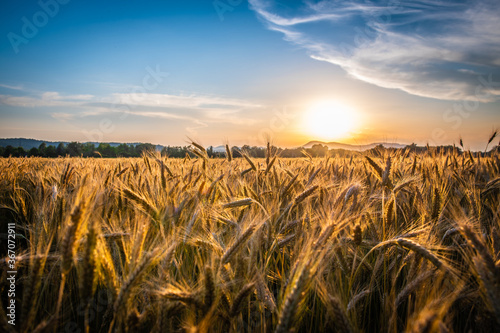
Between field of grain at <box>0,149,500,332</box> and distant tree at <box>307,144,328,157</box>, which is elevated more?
distant tree at <box>307,144,328,157</box>

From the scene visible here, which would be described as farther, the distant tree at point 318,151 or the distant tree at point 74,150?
the distant tree at point 74,150

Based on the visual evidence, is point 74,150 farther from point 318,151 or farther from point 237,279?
point 237,279

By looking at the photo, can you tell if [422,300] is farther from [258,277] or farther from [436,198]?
[436,198]

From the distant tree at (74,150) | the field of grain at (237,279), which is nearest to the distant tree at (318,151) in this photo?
the field of grain at (237,279)

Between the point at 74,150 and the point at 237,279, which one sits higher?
the point at 74,150

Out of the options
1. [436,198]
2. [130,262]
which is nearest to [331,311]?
[130,262]

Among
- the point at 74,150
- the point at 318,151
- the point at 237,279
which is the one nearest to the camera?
the point at 237,279

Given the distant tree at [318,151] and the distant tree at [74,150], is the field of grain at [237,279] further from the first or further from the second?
the distant tree at [74,150]

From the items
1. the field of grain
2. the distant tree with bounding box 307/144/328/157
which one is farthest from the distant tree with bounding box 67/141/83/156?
the field of grain

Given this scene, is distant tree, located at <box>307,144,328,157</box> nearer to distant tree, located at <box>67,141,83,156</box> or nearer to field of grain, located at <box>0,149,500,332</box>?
field of grain, located at <box>0,149,500,332</box>

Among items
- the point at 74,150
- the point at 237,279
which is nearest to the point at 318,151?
the point at 237,279

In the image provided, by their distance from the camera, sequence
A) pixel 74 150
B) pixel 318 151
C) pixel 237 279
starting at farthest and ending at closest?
pixel 74 150, pixel 318 151, pixel 237 279

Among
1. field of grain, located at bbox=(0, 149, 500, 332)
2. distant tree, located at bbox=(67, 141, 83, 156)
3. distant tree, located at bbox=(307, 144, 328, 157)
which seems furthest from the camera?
distant tree, located at bbox=(67, 141, 83, 156)

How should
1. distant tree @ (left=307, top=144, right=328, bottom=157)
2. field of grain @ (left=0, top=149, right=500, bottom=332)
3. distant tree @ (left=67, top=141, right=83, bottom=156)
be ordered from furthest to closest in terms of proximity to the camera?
1. distant tree @ (left=67, top=141, right=83, bottom=156)
2. distant tree @ (left=307, top=144, right=328, bottom=157)
3. field of grain @ (left=0, top=149, right=500, bottom=332)
